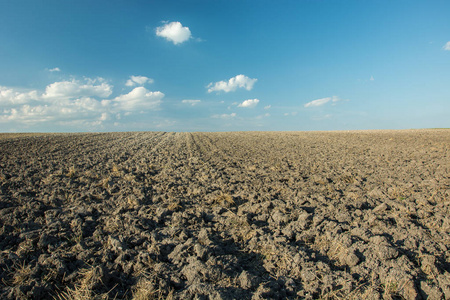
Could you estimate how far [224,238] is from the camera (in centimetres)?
470

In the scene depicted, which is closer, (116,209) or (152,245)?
(152,245)

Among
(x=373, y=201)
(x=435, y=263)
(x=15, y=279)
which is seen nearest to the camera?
(x=15, y=279)

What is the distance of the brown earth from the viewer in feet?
10.7

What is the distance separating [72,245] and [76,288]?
1.50 meters

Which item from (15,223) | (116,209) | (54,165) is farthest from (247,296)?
(54,165)

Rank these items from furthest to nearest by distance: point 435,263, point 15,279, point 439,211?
point 439,211 → point 435,263 → point 15,279

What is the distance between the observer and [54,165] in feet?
38.1

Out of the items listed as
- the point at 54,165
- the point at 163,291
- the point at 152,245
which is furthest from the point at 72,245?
the point at 54,165

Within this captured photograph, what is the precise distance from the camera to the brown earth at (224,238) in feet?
10.7

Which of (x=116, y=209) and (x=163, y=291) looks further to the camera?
(x=116, y=209)

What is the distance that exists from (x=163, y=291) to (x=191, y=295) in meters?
0.36

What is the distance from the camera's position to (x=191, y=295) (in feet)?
9.89

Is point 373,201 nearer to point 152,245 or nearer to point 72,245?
point 152,245

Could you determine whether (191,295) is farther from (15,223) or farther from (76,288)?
(15,223)
